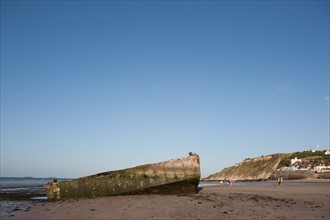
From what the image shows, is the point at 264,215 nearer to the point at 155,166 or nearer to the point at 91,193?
the point at 155,166

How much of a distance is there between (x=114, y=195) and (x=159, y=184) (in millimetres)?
2863

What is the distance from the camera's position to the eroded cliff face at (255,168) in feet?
243

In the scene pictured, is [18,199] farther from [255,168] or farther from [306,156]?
[306,156]

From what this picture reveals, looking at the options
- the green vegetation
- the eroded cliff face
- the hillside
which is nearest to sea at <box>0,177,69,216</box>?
the hillside

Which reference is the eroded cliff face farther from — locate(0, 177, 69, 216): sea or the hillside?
locate(0, 177, 69, 216): sea

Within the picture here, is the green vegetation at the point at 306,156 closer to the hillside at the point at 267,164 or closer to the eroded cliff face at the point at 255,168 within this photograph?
the hillside at the point at 267,164

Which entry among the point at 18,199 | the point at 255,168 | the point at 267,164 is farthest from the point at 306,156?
the point at 18,199

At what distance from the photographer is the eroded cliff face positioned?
73938mm

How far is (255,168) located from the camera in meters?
82.9

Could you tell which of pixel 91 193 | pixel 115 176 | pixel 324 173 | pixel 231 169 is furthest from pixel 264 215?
pixel 231 169

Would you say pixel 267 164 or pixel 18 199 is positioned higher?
pixel 18 199

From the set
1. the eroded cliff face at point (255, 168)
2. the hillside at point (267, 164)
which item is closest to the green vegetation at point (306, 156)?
the hillside at point (267, 164)

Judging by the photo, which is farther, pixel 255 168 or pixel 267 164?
pixel 255 168

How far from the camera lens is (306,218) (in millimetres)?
7973
